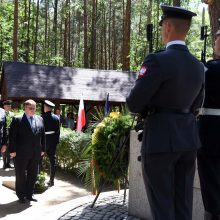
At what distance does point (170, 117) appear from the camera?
10.9ft

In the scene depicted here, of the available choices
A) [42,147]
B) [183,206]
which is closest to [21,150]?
[42,147]

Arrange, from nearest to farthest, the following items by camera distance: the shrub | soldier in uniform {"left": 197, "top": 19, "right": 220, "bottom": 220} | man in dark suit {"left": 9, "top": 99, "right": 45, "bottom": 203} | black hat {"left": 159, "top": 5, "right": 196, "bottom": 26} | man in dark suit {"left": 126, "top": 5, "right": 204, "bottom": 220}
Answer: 1. man in dark suit {"left": 126, "top": 5, "right": 204, "bottom": 220}
2. black hat {"left": 159, "top": 5, "right": 196, "bottom": 26}
3. soldier in uniform {"left": 197, "top": 19, "right": 220, "bottom": 220}
4. man in dark suit {"left": 9, "top": 99, "right": 45, "bottom": 203}
5. the shrub

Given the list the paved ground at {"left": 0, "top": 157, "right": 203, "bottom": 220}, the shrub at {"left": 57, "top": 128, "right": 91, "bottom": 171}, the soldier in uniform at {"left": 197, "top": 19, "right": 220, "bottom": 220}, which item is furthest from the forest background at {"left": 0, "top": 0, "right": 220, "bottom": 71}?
the soldier in uniform at {"left": 197, "top": 19, "right": 220, "bottom": 220}

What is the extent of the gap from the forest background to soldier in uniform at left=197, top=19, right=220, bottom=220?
2784 cm

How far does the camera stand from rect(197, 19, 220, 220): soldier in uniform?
3840 mm

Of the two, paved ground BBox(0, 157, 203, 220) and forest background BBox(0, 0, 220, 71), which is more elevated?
forest background BBox(0, 0, 220, 71)

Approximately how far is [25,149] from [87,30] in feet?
104

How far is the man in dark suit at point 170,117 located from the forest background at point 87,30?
28364 millimetres

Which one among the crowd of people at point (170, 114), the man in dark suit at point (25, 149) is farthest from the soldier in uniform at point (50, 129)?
the crowd of people at point (170, 114)

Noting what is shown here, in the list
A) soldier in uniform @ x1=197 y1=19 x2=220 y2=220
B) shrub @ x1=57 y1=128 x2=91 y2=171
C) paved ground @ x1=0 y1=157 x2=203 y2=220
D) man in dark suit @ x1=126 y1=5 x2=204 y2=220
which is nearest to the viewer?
man in dark suit @ x1=126 y1=5 x2=204 y2=220

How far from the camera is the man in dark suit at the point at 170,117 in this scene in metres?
3.27

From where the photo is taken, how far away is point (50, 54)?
1997 inches

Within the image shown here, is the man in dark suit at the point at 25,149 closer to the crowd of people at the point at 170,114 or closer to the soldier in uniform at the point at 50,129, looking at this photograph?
the soldier in uniform at the point at 50,129

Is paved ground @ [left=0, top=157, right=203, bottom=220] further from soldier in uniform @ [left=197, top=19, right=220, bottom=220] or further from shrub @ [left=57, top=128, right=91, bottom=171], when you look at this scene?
shrub @ [left=57, top=128, right=91, bottom=171]
